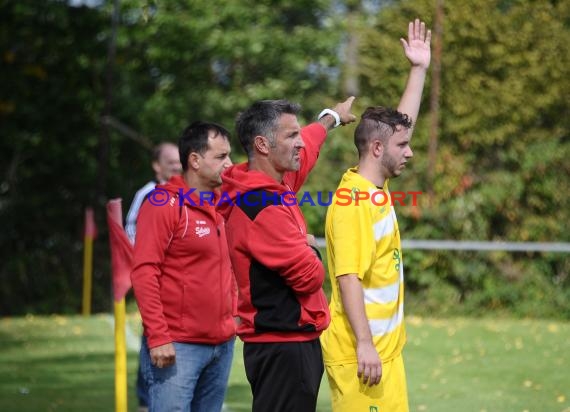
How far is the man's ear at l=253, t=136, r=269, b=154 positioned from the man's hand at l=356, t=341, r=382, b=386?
100 cm

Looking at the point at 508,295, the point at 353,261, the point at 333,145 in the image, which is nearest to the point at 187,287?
the point at 353,261

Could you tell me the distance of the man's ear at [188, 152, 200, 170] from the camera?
6.09 metres

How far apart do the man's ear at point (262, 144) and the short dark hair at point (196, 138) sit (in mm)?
866

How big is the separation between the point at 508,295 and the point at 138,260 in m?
13.4

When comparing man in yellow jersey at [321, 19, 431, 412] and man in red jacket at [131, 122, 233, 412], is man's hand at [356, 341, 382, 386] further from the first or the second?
man in red jacket at [131, 122, 233, 412]

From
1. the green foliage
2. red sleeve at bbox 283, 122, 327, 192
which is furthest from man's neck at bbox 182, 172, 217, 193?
the green foliage

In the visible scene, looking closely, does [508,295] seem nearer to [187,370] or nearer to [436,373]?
[436,373]

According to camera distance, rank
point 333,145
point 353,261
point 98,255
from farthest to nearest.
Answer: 1. point 98,255
2. point 333,145
3. point 353,261

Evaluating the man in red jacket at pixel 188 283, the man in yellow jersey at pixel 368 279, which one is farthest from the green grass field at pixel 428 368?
the man in yellow jersey at pixel 368 279

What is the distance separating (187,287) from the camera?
596cm

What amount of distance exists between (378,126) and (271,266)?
2.91ft

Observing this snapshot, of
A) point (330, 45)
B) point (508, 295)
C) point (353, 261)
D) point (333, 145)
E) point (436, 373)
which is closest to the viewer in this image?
point (353, 261)

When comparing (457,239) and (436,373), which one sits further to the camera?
(457,239)

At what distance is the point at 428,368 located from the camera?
38.6ft
